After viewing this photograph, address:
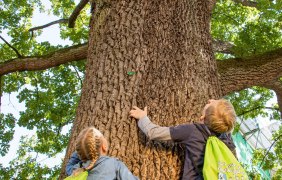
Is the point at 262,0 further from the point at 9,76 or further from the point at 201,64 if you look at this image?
the point at 9,76

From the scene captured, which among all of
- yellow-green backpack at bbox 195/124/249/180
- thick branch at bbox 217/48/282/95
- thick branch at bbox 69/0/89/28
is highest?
thick branch at bbox 69/0/89/28

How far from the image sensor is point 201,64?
3482 mm

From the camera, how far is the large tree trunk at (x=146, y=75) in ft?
8.98

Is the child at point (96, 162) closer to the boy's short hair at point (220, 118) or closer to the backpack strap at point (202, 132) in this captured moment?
the backpack strap at point (202, 132)

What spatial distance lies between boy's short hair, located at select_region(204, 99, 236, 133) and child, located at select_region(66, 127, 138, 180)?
0.75 meters

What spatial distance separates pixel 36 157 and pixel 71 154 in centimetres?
616

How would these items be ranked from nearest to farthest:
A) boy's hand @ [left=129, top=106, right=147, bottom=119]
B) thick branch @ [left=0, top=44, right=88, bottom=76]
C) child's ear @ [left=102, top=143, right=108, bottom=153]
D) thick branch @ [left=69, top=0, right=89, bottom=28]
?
child's ear @ [left=102, top=143, right=108, bottom=153], boy's hand @ [left=129, top=106, right=147, bottom=119], thick branch @ [left=0, top=44, right=88, bottom=76], thick branch @ [left=69, top=0, right=89, bottom=28]

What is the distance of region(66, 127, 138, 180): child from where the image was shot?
230 centimetres

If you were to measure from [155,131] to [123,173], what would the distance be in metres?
0.46

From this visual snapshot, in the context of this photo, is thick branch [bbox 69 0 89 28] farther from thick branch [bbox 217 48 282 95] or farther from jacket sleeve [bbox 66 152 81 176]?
jacket sleeve [bbox 66 152 81 176]

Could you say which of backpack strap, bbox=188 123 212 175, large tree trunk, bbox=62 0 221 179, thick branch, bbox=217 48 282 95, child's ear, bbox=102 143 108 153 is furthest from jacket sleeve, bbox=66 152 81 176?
thick branch, bbox=217 48 282 95

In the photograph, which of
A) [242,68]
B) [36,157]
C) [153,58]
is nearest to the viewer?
[153,58]

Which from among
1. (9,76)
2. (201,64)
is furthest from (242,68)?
(9,76)

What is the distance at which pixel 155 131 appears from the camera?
2.67 metres
